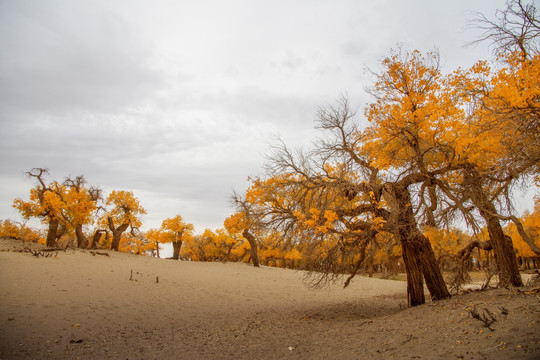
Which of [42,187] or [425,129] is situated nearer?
[425,129]

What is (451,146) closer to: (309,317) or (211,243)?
(309,317)

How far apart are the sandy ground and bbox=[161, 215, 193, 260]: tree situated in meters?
19.3

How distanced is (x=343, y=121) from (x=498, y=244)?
21.3 ft

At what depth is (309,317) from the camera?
992cm

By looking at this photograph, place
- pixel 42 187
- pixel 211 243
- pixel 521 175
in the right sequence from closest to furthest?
1. pixel 521 175
2. pixel 42 187
3. pixel 211 243

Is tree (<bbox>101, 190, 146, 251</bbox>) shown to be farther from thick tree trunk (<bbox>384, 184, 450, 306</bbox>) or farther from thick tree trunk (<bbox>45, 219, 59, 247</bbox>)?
thick tree trunk (<bbox>384, 184, 450, 306</bbox>)

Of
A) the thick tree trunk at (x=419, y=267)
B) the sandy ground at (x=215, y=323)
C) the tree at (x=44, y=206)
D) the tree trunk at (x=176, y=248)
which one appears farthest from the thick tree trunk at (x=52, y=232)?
the thick tree trunk at (x=419, y=267)

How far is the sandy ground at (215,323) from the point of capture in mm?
4961

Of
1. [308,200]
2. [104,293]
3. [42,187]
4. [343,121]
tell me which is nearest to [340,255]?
[308,200]

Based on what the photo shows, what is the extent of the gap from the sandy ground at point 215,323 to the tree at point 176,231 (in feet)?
63.2

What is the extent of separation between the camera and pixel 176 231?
34656 mm

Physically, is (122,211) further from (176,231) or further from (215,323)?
(215,323)

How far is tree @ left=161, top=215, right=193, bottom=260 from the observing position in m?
34.1

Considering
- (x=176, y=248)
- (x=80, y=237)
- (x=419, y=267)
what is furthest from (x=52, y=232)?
(x=419, y=267)
